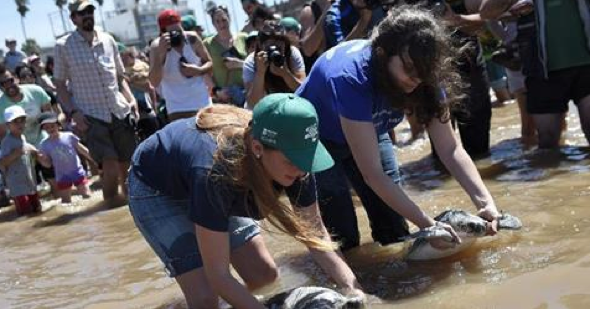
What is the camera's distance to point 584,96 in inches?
204

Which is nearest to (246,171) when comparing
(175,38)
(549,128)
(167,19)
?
(549,128)

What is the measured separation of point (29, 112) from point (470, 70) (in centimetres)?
479

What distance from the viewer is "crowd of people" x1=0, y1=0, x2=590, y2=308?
273 centimetres

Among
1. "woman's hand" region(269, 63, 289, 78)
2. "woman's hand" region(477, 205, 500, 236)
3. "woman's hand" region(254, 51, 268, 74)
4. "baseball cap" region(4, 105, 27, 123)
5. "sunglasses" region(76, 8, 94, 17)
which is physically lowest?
"woman's hand" region(477, 205, 500, 236)

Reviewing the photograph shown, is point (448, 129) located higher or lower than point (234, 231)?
higher

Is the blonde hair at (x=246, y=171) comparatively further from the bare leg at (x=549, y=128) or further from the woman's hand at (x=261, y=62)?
the bare leg at (x=549, y=128)

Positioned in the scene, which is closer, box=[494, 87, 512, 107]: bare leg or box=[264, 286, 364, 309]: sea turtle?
box=[264, 286, 364, 309]: sea turtle

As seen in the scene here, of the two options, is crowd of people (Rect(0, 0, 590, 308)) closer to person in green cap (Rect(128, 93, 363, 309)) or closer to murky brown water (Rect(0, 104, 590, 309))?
person in green cap (Rect(128, 93, 363, 309))

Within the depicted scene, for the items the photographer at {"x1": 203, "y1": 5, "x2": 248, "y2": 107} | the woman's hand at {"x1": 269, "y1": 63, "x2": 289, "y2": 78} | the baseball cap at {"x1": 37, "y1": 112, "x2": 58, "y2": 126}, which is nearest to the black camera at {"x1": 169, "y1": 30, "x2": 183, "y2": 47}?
the photographer at {"x1": 203, "y1": 5, "x2": 248, "y2": 107}

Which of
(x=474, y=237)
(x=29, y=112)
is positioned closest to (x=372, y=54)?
(x=474, y=237)

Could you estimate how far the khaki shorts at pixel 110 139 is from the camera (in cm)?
700

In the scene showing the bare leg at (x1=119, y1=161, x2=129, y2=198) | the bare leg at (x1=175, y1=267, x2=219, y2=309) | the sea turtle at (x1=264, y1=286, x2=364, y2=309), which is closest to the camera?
the sea turtle at (x1=264, y1=286, x2=364, y2=309)

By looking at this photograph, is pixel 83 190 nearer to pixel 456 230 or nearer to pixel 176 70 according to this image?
pixel 176 70

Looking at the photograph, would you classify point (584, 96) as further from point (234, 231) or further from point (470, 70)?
point (234, 231)
